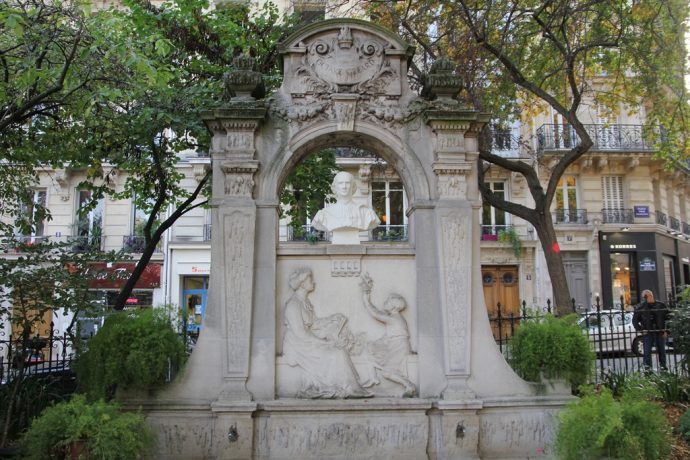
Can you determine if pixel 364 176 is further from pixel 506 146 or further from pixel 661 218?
pixel 661 218

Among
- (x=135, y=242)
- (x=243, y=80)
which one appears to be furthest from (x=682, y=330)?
(x=135, y=242)

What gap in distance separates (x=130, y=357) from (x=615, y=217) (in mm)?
24884

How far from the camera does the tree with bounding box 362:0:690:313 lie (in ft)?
36.5

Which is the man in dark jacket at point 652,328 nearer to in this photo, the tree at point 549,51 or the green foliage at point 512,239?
the tree at point 549,51

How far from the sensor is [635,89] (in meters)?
12.6

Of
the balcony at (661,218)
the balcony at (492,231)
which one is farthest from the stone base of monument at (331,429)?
the balcony at (661,218)

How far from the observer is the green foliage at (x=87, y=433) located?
5.50 meters

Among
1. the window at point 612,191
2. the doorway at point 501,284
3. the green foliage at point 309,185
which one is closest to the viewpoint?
the green foliage at point 309,185

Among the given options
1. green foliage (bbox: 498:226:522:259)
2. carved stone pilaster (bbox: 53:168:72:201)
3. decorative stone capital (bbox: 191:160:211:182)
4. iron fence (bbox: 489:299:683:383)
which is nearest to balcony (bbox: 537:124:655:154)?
green foliage (bbox: 498:226:522:259)

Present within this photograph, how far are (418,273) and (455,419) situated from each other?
1.76 meters

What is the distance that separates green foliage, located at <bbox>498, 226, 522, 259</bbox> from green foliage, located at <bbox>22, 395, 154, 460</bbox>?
2181 centimetres

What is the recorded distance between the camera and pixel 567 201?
2672 cm

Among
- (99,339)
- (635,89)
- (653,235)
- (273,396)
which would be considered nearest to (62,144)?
(99,339)

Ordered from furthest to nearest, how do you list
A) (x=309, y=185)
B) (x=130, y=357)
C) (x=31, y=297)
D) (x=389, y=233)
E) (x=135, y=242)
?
(x=135, y=242), (x=389, y=233), (x=309, y=185), (x=31, y=297), (x=130, y=357)
